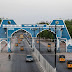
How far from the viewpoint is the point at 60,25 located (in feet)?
180

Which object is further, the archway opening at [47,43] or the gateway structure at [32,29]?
the archway opening at [47,43]

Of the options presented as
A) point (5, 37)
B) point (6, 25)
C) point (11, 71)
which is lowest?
point (11, 71)

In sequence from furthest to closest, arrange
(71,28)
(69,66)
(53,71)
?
(71,28), (69,66), (53,71)

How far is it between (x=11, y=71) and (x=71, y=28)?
5720cm

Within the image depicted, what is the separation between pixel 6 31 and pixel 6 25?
3.40 meters

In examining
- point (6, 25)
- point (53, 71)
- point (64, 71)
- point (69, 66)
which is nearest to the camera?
point (53, 71)

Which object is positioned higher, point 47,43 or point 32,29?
point 32,29

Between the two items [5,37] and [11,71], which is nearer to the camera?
[11,71]

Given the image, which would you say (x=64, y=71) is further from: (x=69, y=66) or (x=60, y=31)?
(x=60, y=31)

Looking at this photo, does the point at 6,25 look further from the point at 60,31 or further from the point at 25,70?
the point at 25,70

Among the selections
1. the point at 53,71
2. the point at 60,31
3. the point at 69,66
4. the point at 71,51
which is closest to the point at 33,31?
the point at 60,31

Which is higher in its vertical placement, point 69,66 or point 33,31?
point 33,31

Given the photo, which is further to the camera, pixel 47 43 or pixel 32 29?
pixel 47 43

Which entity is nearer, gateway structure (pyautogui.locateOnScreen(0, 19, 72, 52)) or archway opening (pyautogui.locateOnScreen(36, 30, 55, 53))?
gateway structure (pyautogui.locateOnScreen(0, 19, 72, 52))
